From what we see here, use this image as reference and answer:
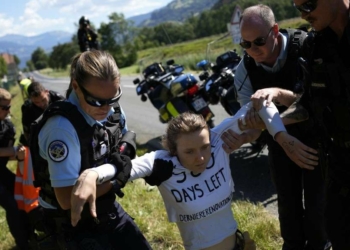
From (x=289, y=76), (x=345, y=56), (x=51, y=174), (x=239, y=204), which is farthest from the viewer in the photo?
(x=239, y=204)

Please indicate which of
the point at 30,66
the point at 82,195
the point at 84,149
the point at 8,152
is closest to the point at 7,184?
the point at 8,152

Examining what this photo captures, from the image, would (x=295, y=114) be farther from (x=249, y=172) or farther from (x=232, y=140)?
(x=249, y=172)

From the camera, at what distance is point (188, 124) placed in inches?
101

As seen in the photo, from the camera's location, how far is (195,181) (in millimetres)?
2600

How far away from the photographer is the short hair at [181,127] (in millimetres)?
2552

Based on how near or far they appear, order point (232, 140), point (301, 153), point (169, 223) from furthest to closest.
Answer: point (169, 223) → point (232, 140) → point (301, 153)

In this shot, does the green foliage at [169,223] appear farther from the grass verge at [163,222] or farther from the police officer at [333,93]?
the police officer at [333,93]

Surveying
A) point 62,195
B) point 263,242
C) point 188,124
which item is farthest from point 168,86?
point 62,195

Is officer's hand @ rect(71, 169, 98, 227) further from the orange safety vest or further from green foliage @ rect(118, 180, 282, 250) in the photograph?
the orange safety vest

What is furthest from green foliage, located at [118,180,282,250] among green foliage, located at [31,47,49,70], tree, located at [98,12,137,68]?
green foliage, located at [31,47,49,70]

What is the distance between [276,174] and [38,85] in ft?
8.78

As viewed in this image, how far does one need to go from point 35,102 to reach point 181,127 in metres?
2.46

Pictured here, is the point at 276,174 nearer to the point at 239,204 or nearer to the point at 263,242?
the point at 263,242

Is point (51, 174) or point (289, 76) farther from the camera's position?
point (289, 76)
